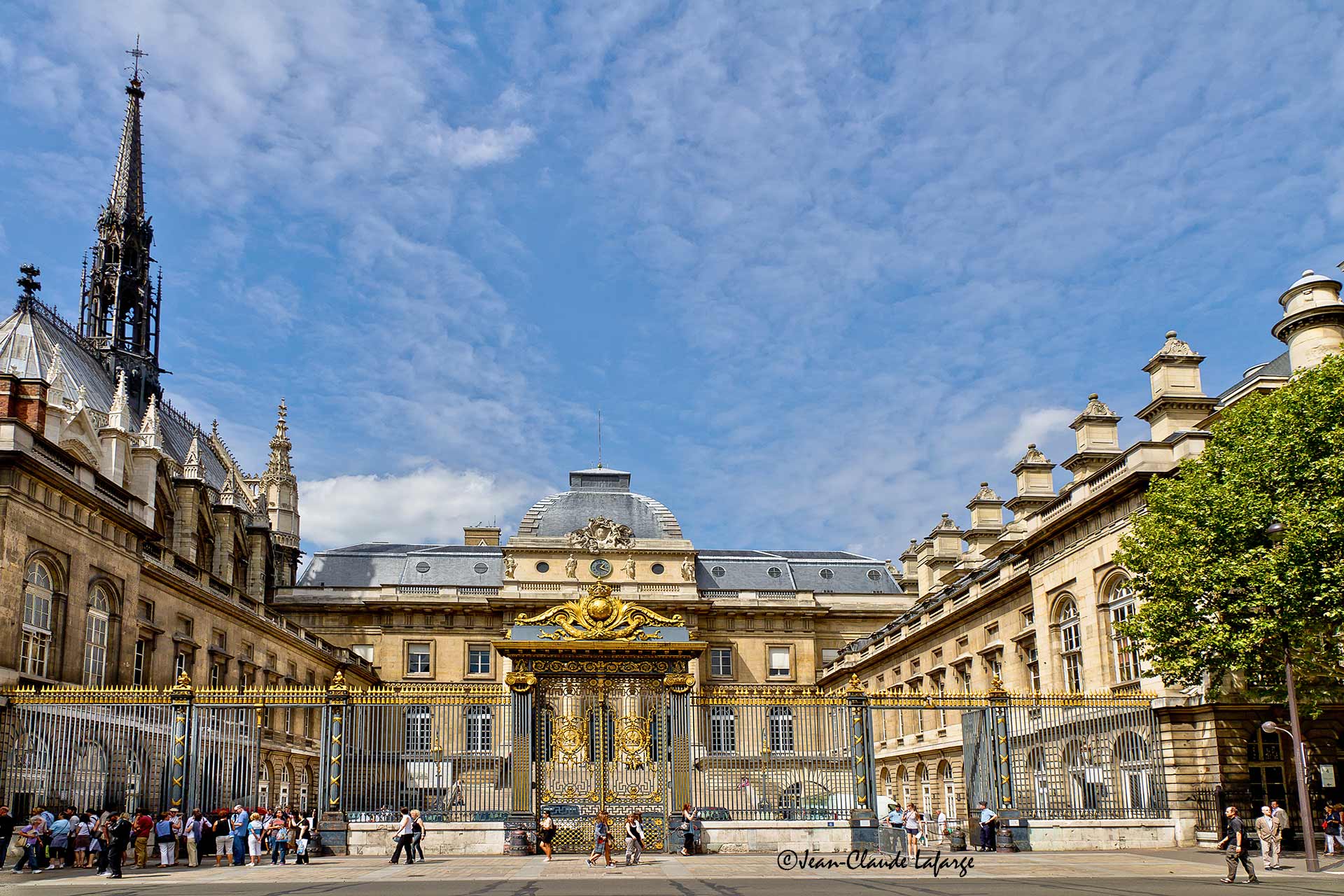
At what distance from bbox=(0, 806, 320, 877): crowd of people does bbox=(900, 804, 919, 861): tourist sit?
12124mm

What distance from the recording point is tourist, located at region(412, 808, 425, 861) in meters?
23.2

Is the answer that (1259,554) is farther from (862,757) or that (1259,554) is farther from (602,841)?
(602,841)

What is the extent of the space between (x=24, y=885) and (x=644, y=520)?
4922cm

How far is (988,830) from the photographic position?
86.7ft

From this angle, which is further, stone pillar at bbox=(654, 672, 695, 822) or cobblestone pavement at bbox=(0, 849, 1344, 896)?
stone pillar at bbox=(654, 672, 695, 822)

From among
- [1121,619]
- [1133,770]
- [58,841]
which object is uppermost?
[1121,619]

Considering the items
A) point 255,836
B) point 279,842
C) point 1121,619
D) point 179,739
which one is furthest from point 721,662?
point 279,842

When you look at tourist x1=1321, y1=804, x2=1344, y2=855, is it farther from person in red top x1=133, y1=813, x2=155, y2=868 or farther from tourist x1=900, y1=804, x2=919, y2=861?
person in red top x1=133, y1=813, x2=155, y2=868

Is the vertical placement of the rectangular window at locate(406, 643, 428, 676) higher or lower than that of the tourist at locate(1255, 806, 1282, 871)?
higher

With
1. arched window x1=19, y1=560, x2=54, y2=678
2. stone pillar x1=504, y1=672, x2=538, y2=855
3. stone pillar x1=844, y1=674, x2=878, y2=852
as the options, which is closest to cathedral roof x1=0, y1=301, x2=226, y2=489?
arched window x1=19, y1=560, x2=54, y2=678

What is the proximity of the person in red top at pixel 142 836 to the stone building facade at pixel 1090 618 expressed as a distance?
19.0m

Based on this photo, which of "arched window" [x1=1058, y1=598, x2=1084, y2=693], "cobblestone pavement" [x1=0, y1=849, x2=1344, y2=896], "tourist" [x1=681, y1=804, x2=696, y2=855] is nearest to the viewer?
"cobblestone pavement" [x1=0, y1=849, x2=1344, y2=896]

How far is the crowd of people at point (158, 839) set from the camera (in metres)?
23.6

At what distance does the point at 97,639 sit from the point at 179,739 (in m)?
7.80
